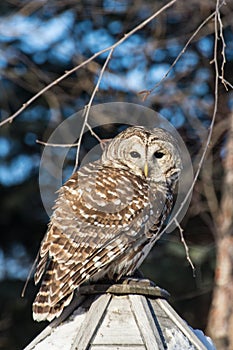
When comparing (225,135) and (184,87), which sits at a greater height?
(184,87)

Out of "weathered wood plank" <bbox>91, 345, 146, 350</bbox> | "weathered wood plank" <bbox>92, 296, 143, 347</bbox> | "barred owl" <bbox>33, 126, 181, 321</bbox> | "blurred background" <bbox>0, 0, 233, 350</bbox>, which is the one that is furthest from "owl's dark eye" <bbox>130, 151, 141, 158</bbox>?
"blurred background" <bbox>0, 0, 233, 350</bbox>

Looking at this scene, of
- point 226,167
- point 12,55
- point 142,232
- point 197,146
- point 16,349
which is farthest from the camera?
point 16,349

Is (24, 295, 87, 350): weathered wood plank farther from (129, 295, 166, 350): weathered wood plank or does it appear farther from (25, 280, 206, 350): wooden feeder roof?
(129, 295, 166, 350): weathered wood plank

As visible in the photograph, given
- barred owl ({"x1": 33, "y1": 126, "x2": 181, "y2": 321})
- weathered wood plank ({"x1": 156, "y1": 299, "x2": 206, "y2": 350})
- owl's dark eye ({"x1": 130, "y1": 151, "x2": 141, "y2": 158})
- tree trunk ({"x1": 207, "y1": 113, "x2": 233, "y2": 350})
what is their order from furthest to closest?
1. tree trunk ({"x1": 207, "y1": 113, "x2": 233, "y2": 350})
2. owl's dark eye ({"x1": 130, "y1": 151, "x2": 141, "y2": 158})
3. barred owl ({"x1": 33, "y1": 126, "x2": 181, "y2": 321})
4. weathered wood plank ({"x1": 156, "y1": 299, "x2": 206, "y2": 350})

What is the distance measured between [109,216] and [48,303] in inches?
25.1

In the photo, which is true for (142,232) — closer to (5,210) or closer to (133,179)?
(133,179)

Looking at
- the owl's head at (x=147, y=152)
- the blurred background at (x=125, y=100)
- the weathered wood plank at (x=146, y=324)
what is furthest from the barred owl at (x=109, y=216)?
the blurred background at (x=125, y=100)

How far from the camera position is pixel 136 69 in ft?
22.5

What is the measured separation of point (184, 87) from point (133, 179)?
3735 millimetres

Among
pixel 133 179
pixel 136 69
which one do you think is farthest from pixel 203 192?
pixel 133 179

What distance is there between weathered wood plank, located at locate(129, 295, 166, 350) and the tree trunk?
3580 mm

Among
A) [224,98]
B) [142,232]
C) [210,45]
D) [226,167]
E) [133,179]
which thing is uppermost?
[210,45]

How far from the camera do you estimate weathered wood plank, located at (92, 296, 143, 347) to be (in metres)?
2.36

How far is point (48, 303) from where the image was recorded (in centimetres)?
261
